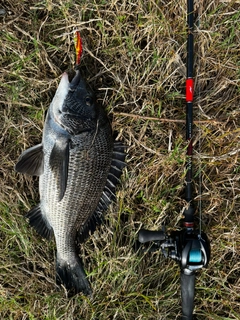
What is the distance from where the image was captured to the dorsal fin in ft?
8.11

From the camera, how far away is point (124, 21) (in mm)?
2533

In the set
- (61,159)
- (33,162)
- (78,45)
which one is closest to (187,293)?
(61,159)

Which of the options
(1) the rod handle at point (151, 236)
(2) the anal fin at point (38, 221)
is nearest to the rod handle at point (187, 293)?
(1) the rod handle at point (151, 236)

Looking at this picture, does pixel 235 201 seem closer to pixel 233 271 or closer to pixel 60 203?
pixel 233 271

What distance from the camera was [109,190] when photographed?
2.49 m

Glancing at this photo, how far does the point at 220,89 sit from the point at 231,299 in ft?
5.22

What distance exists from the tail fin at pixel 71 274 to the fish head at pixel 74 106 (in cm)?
94

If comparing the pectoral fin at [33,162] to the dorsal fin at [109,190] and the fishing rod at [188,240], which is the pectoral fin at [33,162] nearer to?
the dorsal fin at [109,190]

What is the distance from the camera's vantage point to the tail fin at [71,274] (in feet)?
8.21

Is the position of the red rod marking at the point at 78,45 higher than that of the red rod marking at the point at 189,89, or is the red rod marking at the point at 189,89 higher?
the red rod marking at the point at 78,45

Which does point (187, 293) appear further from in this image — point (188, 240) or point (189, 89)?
point (189, 89)

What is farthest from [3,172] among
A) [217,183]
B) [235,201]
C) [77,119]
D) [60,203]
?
[235,201]

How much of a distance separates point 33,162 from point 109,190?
555mm

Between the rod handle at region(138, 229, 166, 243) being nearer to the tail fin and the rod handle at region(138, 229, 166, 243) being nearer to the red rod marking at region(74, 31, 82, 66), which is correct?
the tail fin
